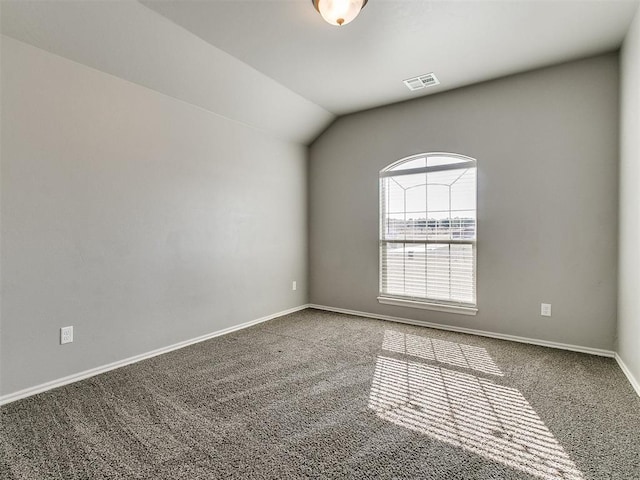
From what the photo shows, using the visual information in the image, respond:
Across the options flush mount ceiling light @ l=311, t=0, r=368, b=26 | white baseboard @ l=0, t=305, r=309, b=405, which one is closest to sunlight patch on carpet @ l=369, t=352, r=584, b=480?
white baseboard @ l=0, t=305, r=309, b=405

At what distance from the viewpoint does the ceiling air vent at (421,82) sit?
335 centimetres

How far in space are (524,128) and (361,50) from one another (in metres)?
1.83

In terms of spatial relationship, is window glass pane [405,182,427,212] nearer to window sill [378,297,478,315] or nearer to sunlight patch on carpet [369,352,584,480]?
window sill [378,297,478,315]

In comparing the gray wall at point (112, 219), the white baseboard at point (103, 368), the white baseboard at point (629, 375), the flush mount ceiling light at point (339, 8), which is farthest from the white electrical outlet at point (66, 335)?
the white baseboard at point (629, 375)

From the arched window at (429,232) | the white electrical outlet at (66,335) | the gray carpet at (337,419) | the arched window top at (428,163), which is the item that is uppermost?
the arched window top at (428,163)

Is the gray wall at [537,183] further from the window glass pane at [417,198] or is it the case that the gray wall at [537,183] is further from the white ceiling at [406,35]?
the window glass pane at [417,198]

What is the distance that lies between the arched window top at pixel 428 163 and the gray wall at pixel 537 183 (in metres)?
0.08

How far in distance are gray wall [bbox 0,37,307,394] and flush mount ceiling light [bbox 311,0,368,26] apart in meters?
1.79

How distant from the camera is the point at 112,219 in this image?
2711 mm

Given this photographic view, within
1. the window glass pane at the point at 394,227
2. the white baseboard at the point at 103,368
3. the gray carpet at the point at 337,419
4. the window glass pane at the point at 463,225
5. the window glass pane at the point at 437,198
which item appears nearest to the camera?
the gray carpet at the point at 337,419

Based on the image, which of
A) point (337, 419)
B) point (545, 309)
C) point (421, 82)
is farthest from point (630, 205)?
point (337, 419)

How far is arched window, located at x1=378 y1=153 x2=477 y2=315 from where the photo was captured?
144 inches

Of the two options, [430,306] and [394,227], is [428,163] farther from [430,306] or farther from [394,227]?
[430,306]

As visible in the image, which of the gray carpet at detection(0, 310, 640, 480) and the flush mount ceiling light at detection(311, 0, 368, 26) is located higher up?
the flush mount ceiling light at detection(311, 0, 368, 26)
